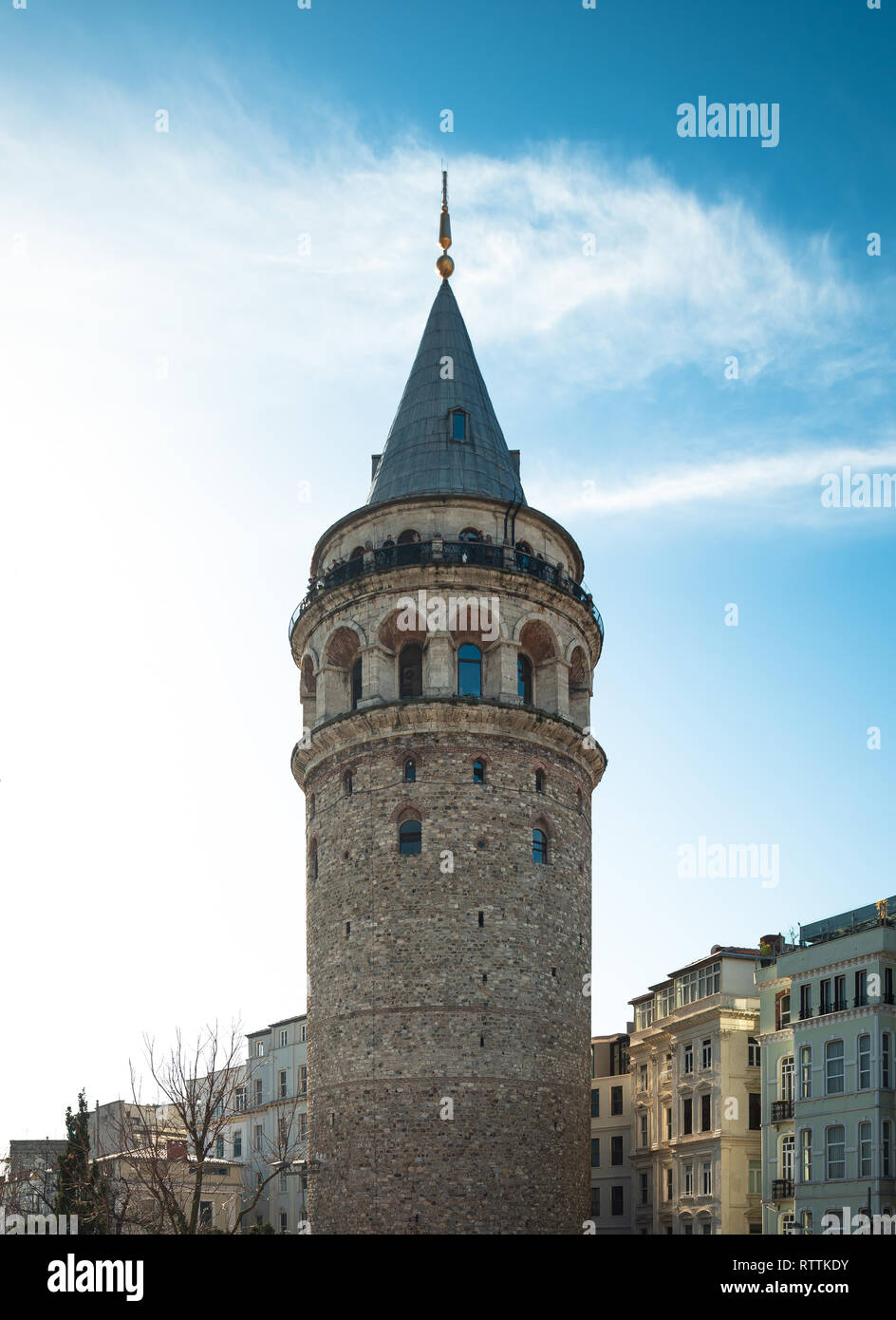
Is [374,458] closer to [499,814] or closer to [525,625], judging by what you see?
[525,625]

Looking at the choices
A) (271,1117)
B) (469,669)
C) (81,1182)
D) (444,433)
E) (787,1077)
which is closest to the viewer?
(469,669)

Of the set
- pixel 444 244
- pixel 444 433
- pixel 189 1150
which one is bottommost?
pixel 189 1150

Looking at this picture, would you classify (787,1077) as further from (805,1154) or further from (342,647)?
(342,647)

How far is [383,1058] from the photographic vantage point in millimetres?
43156

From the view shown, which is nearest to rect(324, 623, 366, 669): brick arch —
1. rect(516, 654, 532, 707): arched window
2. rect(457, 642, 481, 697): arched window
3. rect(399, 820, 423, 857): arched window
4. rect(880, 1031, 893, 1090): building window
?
rect(457, 642, 481, 697): arched window

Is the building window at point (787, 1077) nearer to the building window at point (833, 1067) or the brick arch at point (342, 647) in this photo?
the building window at point (833, 1067)

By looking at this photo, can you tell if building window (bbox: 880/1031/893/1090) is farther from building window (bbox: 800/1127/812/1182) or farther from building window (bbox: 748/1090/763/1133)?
building window (bbox: 748/1090/763/1133)

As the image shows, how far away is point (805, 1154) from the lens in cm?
4800

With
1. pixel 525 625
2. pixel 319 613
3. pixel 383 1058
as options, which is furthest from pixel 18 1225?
pixel 525 625

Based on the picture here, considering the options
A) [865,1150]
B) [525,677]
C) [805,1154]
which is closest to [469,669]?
[525,677]

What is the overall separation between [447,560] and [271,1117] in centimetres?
5085

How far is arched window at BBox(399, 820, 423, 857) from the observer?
44.9 meters

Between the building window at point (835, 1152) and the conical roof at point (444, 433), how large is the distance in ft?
75.4

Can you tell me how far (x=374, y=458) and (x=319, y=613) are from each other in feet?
25.8
